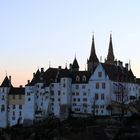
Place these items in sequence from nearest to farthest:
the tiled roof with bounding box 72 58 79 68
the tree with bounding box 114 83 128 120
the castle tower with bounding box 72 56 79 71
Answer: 1. the tree with bounding box 114 83 128 120
2. the castle tower with bounding box 72 56 79 71
3. the tiled roof with bounding box 72 58 79 68

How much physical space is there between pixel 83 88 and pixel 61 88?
4.65 metres

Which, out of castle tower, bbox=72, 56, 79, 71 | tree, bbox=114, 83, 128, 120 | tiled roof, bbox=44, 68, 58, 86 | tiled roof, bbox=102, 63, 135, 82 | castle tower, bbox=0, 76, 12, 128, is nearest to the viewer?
tree, bbox=114, 83, 128, 120

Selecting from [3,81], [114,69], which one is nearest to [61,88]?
[114,69]

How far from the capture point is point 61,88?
4601 inches

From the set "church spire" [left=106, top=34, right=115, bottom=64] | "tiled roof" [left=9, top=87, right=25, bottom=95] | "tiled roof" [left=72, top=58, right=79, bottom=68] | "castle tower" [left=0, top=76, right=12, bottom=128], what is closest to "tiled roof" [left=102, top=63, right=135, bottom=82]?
"church spire" [left=106, top=34, right=115, bottom=64]

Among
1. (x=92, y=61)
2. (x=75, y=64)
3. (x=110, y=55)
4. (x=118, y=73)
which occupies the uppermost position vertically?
(x=110, y=55)

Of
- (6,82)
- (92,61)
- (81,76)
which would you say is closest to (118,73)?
(81,76)

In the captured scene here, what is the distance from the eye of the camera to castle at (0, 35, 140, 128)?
113500 millimetres

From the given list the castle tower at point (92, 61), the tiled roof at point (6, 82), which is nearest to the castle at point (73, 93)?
the castle tower at point (92, 61)

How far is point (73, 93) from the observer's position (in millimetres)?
117562

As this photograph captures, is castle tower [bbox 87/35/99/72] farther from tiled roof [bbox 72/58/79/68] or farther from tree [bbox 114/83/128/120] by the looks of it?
tree [bbox 114/83/128/120]

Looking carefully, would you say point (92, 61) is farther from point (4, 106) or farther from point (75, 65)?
point (4, 106)

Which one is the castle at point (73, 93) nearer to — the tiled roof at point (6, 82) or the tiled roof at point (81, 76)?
the tiled roof at point (81, 76)

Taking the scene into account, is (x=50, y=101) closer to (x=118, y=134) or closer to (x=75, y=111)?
(x=75, y=111)
